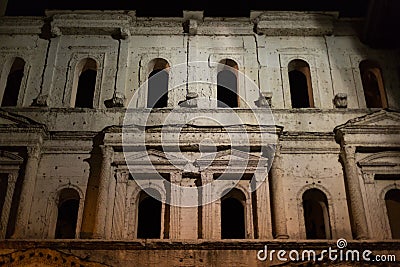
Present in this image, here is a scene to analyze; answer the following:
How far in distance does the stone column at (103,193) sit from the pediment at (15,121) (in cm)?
236

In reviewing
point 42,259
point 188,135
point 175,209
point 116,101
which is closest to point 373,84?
point 188,135

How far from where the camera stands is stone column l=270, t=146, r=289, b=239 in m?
16.2

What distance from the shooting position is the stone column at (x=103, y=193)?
53.0ft

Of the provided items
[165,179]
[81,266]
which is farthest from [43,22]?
[81,266]

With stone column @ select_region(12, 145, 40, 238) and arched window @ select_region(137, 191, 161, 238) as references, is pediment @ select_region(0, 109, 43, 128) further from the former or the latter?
arched window @ select_region(137, 191, 161, 238)

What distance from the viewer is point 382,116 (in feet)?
59.0

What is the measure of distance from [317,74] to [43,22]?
33.6 feet

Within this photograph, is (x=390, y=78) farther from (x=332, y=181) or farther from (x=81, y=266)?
(x=81, y=266)

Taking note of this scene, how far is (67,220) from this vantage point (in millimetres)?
20922

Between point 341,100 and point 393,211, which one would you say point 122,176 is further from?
point 393,211

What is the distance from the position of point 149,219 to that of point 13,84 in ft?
24.2

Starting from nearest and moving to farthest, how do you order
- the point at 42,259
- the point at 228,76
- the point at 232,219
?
1. the point at 42,259
2. the point at 228,76
3. the point at 232,219

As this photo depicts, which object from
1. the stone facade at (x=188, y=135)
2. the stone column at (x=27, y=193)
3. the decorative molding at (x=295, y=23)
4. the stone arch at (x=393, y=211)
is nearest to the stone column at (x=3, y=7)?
the stone facade at (x=188, y=135)

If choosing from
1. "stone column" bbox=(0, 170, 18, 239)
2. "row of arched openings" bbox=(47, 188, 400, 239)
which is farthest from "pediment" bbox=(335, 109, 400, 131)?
"stone column" bbox=(0, 170, 18, 239)
